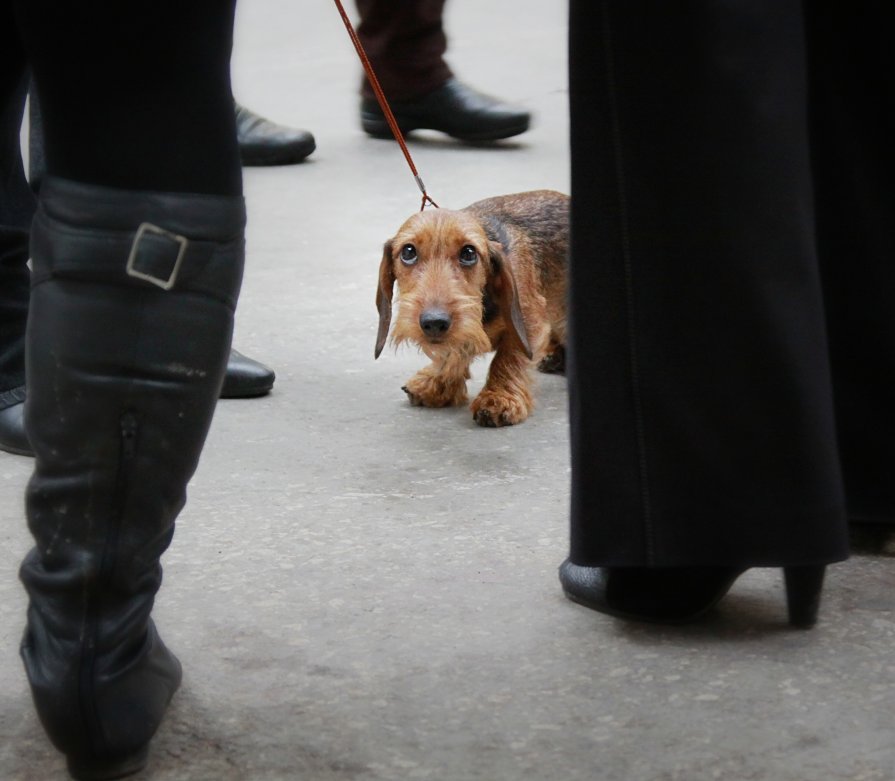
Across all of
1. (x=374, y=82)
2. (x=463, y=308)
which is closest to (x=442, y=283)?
(x=463, y=308)

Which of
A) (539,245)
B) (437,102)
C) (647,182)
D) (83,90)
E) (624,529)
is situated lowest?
(437,102)

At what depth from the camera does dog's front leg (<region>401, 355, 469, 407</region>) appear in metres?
3.31

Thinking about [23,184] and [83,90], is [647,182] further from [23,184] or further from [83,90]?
[23,184]

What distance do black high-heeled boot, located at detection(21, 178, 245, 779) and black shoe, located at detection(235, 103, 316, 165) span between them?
3.73 meters

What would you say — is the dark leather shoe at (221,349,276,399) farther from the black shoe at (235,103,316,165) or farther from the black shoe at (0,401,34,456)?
the black shoe at (235,103,316,165)

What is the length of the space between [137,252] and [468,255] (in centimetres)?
176

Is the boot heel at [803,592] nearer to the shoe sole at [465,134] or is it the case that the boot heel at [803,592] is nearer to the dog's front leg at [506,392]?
the dog's front leg at [506,392]

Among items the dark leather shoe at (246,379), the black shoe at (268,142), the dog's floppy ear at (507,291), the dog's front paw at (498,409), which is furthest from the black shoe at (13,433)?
the black shoe at (268,142)

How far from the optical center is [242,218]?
65.5 inches

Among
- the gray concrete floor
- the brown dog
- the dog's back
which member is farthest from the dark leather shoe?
the dog's back

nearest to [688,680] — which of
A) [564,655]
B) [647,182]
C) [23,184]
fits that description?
[564,655]

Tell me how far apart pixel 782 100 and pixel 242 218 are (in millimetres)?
671

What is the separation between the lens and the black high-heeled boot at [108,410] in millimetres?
1576

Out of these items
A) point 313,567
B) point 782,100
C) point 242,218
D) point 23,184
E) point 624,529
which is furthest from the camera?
point 23,184
